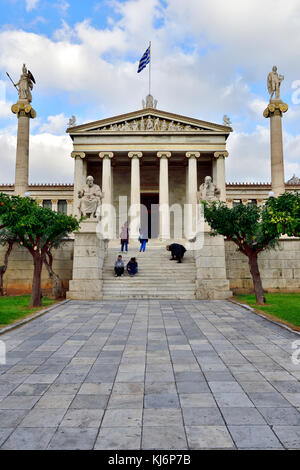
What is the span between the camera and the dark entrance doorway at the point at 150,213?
3588 cm

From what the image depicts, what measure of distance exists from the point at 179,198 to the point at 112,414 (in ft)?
113

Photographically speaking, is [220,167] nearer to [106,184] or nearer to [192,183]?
[192,183]

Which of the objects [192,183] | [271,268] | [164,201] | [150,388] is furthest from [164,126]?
[150,388]

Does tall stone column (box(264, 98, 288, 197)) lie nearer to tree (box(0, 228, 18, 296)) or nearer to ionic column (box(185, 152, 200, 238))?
ionic column (box(185, 152, 200, 238))

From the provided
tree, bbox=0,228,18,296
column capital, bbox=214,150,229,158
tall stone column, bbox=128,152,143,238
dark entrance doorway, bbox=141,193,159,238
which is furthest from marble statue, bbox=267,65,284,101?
tree, bbox=0,228,18,296

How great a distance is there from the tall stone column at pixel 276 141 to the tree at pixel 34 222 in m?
20.3

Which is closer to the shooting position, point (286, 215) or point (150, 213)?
point (286, 215)

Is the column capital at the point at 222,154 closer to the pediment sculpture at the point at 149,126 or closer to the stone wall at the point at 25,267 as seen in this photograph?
the pediment sculpture at the point at 149,126

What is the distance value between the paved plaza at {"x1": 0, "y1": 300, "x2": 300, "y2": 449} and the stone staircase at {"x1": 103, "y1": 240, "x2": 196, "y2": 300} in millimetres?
6448

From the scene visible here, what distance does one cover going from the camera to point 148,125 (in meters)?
33.7

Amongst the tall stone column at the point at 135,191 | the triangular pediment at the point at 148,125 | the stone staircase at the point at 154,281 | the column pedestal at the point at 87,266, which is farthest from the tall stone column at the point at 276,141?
the column pedestal at the point at 87,266

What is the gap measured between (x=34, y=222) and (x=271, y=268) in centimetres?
1274
